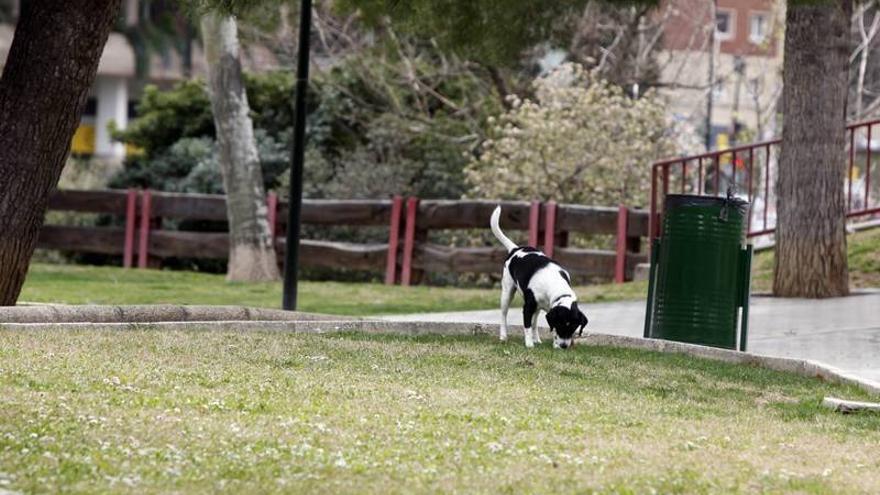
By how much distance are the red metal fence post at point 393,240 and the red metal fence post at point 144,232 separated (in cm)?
474

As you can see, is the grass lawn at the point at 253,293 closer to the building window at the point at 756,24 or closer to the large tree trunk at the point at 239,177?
the large tree trunk at the point at 239,177

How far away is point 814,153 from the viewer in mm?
17750

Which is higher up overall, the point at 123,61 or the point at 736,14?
the point at 736,14

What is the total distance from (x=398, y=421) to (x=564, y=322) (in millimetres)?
4110

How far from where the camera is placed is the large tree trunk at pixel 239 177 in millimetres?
24703

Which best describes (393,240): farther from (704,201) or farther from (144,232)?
(704,201)

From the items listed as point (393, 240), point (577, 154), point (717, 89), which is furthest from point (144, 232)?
point (717, 89)

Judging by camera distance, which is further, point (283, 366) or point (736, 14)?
point (736, 14)

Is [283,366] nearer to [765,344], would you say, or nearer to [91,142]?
[765,344]

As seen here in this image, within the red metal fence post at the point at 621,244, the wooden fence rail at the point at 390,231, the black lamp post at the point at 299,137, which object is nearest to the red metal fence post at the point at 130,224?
the wooden fence rail at the point at 390,231

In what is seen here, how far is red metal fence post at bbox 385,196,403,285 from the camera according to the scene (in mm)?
24438

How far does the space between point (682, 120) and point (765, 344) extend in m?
18.9

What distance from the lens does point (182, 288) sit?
22312mm

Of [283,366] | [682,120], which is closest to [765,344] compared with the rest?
[283,366]
